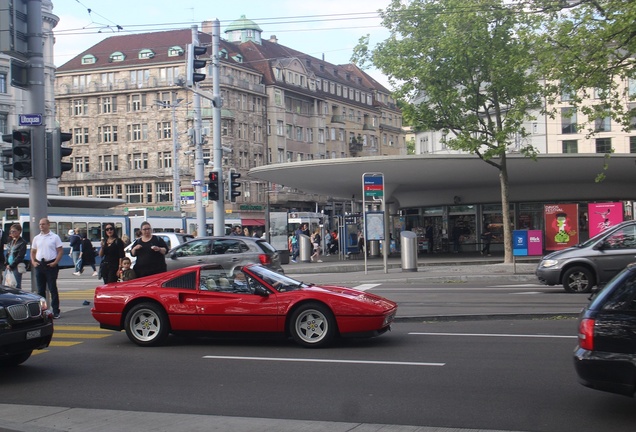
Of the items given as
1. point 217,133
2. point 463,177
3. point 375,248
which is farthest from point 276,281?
point 375,248

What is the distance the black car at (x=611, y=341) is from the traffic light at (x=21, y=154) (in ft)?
37.8

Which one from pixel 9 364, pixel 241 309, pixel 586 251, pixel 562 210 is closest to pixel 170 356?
pixel 241 309

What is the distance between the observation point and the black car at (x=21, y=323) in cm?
884

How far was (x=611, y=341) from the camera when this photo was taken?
6406 mm

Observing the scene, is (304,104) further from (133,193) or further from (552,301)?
(552,301)

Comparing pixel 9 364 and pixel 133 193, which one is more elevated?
pixel 133 193

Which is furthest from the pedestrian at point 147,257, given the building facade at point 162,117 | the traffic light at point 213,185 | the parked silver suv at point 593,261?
the building facade at point 162,117

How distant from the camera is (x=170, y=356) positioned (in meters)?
10.5

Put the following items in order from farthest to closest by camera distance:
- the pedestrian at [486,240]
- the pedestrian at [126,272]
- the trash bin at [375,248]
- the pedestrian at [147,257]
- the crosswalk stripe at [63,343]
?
1. the trash bin at [375,248]
2. the pedestrian at [486,240]
3. the pedestrian at [126,272]
4. the pedestrian at [147,257]
5. the crosswalk stripe at [63,343]

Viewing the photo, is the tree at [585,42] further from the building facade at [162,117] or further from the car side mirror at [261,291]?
the building facade at [162,117]

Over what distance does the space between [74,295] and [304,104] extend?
237ft

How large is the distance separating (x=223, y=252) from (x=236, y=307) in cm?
1022

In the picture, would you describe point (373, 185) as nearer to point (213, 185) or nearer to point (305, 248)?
point (213, 185)

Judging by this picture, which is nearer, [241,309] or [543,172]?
[241,309]
